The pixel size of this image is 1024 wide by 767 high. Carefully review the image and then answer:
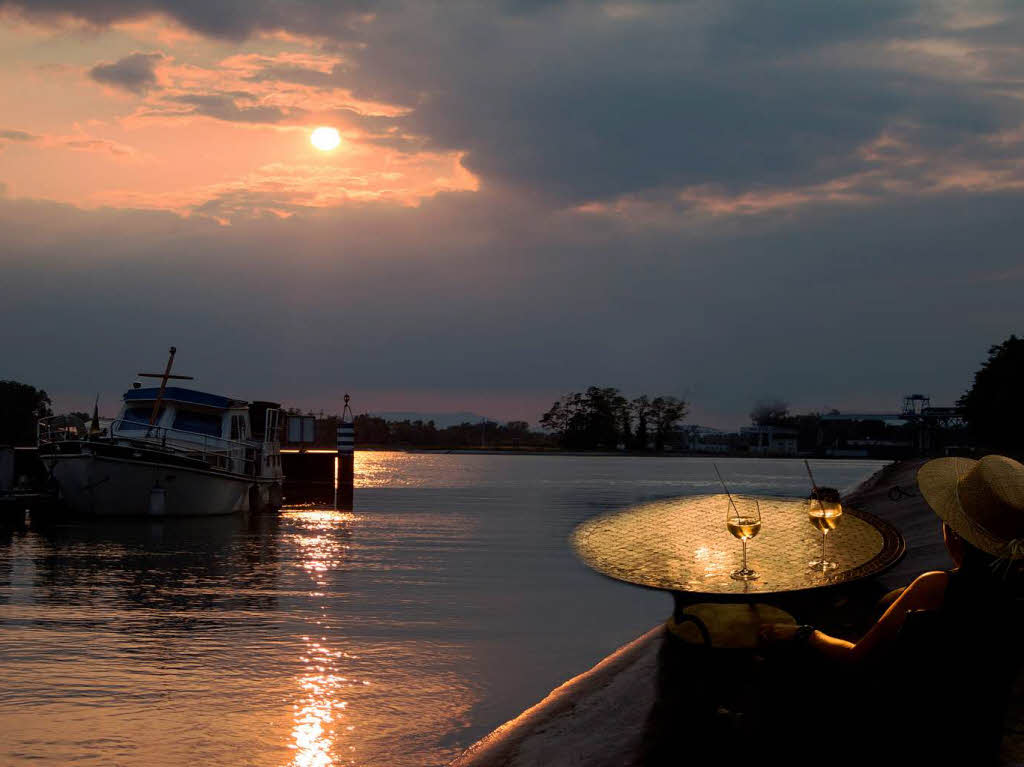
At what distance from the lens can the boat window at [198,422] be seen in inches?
1304

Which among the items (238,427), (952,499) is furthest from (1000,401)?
(952,499)

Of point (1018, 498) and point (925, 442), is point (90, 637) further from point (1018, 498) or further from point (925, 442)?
point (925, 442)

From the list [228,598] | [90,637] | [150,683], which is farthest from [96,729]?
[228,598]

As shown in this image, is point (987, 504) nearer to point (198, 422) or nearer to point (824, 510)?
point (824, 510)

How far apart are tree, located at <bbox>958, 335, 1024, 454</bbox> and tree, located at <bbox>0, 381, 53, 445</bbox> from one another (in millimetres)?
83309

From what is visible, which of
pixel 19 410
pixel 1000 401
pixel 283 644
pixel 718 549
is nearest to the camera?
pixel 718 549

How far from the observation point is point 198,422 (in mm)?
33531

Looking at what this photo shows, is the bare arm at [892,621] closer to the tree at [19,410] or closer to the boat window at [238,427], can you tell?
the boat window at [238,427]

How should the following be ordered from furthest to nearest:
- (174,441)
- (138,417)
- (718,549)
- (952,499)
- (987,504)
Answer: (138,417)
(174,441)
(718,549)
(952,499)
(987,504)

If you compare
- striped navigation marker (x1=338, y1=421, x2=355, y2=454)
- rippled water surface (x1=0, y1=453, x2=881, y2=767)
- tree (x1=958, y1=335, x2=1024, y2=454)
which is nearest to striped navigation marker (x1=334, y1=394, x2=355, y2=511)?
striped navigation marker (x1=338, y1=421, x2=355, y2=454)

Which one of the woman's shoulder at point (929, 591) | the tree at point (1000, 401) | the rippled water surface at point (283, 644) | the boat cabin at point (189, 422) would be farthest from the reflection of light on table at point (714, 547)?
the tree at point (1000, 401)

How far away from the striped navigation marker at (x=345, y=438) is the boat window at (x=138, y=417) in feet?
62.3

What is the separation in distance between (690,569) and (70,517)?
30596mm

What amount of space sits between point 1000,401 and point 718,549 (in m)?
62.7
